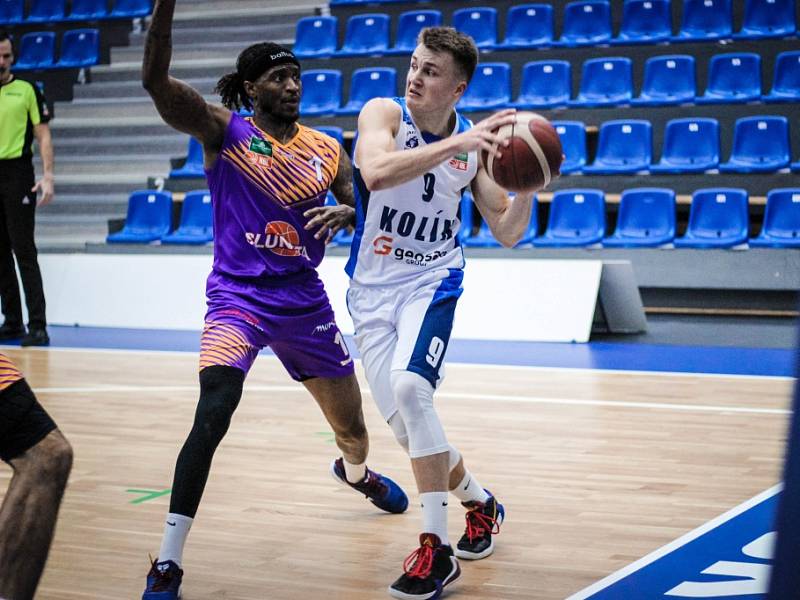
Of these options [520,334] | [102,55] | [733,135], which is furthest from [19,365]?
[102,55]

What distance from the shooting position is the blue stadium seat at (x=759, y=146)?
11.1m

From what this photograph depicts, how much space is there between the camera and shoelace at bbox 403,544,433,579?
3.31m

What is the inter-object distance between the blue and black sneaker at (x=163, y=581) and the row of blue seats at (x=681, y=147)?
858 cm

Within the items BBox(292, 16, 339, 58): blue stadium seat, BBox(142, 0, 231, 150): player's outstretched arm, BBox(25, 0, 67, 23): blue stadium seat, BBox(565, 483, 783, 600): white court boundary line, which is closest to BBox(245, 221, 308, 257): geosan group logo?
BBox(142, 0, 231, 150): player's outstretched arm

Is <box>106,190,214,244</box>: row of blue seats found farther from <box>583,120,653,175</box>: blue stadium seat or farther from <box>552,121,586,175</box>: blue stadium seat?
<box>583,120,653,175</box>: blue stadium seat

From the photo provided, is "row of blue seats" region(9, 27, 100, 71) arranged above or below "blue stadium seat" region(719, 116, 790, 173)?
above

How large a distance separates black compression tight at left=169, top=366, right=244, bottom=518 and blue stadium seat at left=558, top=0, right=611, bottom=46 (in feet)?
33.5

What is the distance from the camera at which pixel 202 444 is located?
332 centimetres

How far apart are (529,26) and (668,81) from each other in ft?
6.57

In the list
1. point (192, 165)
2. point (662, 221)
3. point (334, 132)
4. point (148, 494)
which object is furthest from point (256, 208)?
point (192, 165)

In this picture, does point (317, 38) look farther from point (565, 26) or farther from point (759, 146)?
point (759, 146)

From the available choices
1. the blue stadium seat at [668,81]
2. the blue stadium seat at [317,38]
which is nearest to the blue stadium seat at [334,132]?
the blue stadium seat at [317,38]

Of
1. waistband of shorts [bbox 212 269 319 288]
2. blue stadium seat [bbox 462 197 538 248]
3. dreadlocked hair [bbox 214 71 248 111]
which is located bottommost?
blue stadium seat [bbox 462 197 538 248]

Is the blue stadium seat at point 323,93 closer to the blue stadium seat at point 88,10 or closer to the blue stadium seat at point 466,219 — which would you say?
the blue stadium seat at point 466,219
